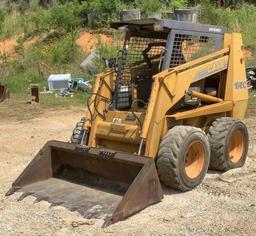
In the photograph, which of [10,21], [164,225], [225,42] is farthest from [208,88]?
[10,21]

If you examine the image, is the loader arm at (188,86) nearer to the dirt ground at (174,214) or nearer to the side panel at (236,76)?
the side panel at (236,76)

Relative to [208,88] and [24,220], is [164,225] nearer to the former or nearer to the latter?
[24,220]

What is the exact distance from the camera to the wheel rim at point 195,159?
595 cm

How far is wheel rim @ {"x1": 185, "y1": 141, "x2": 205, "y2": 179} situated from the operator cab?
900 mm

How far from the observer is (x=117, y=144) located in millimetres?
6309

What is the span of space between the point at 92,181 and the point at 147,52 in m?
1.80

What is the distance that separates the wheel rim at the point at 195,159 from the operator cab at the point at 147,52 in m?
0.90

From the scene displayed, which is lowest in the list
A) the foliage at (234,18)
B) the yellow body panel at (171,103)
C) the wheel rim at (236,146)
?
the wheel rim at (236,146)

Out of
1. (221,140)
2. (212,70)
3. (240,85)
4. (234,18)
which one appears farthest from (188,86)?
(234,18)

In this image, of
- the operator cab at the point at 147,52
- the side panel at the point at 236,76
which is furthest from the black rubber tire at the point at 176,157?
the side panel at the point at 236,76

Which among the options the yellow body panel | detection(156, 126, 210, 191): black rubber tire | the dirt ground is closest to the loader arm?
the yellow body panel

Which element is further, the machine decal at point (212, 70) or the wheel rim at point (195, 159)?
the machine decal at point (212, 70)

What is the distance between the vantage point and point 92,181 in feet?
20.0

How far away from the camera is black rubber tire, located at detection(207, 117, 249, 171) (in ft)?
20.9
